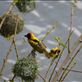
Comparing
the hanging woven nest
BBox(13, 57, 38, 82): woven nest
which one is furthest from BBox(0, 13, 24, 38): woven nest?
BBox(13, 57, 38, 82): woven nest

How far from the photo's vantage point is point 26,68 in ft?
5.97

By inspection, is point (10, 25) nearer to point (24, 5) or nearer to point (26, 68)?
point (24, 5)

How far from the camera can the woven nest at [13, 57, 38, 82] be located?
181 cm

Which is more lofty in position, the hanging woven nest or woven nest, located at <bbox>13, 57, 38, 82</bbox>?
the hanging woven nest

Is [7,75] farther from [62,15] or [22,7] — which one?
[22,7]

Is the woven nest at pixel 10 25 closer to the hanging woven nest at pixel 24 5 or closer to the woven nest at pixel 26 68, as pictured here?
the hanging woven nest at pixel 24 5

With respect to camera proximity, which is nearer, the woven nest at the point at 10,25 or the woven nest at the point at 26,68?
the woven nest at the point at 26,68

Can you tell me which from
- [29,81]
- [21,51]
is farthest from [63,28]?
[29,81]

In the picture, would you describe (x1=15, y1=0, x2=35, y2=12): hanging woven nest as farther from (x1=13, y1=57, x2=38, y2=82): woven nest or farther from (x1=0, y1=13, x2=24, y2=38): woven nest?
(x1=13, y1=57, x2=38, y2=82): woven nest

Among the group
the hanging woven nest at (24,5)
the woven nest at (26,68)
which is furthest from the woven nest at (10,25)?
the woven nest at (26,68)

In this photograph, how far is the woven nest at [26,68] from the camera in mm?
1807

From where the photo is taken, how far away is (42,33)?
2.85 metres

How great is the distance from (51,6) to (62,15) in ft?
0.33

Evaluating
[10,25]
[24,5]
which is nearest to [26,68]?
[10,25]
